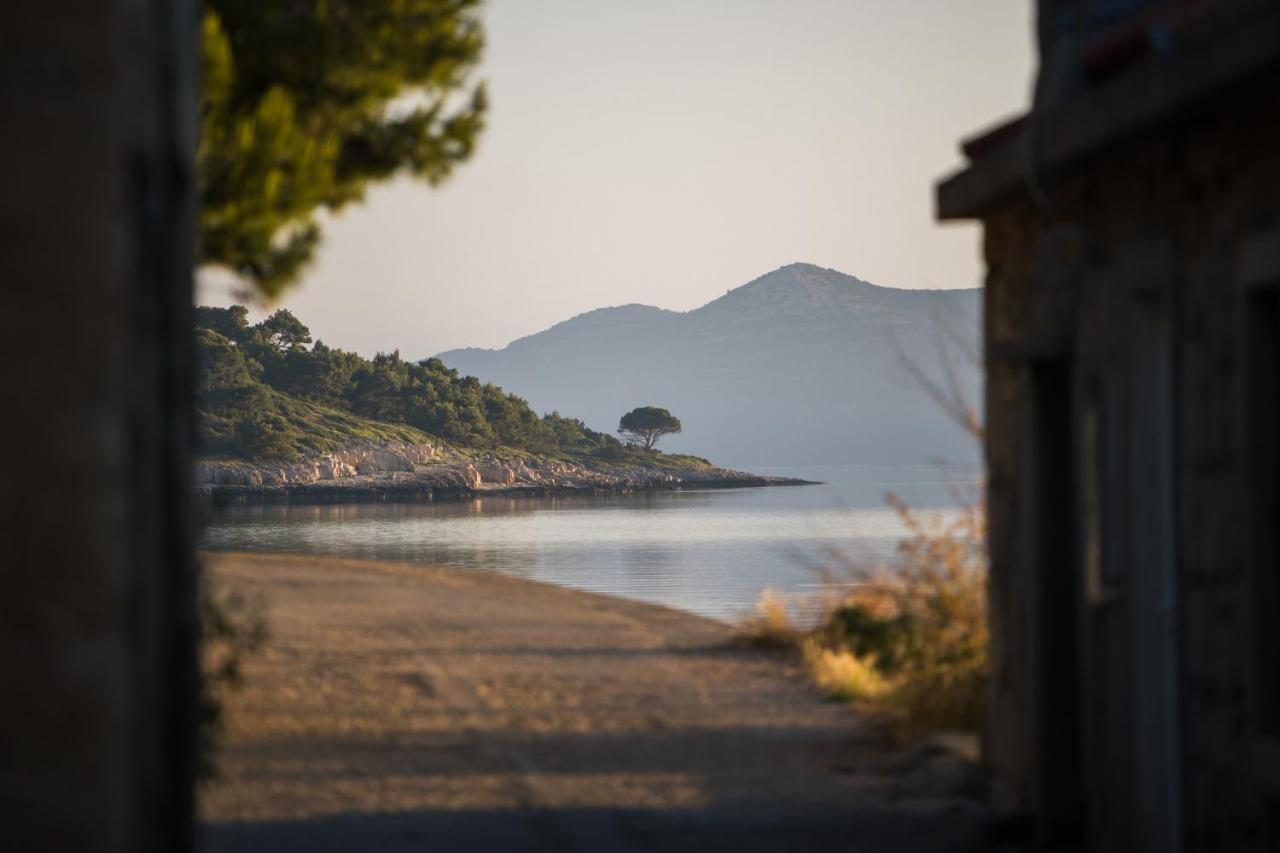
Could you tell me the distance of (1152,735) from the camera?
527 centimetres

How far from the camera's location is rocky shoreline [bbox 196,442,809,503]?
8188 cm

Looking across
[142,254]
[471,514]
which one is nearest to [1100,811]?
[142,254]

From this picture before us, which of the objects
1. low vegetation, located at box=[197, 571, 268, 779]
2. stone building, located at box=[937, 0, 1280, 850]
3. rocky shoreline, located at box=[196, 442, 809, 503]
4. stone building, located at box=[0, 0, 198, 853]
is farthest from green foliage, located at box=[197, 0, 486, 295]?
rocky shoreline, located at box=[196, 442, 809, 503]

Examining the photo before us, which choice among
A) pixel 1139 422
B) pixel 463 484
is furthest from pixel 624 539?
pixel 463 484

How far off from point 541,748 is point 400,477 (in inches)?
3223

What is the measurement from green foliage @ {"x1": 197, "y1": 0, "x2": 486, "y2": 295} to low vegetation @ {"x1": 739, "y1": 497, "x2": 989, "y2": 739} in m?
4.33

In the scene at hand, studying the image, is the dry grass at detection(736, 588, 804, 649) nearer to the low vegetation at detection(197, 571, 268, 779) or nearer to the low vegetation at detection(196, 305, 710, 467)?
the low vegetation at detection(197, 571, 268, 779)

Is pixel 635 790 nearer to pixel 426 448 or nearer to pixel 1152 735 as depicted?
pixel 1152 735

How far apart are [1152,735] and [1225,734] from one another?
0.47 m

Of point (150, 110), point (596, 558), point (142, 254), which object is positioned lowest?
point (596, 558)

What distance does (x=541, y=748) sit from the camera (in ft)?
28.4

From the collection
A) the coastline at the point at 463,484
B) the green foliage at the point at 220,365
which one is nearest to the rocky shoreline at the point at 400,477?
the coastline at the point at 463,484

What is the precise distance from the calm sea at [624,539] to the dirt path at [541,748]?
1.50 m

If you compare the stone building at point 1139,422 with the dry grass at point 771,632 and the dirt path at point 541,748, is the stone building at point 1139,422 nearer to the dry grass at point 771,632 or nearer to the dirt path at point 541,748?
the dirt path at point 541,748
